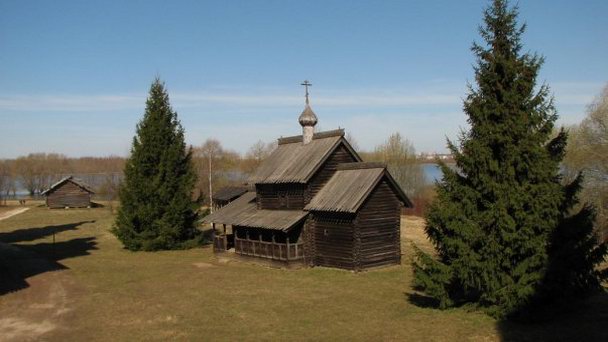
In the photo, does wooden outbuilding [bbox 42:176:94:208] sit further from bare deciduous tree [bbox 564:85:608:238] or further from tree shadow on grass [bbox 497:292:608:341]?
tree shadow on grass [bbox 497:292:608:341]

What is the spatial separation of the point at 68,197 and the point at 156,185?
134ft

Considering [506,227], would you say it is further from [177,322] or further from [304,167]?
[304,167]

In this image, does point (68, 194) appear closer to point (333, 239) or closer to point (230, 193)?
point (230, 193)

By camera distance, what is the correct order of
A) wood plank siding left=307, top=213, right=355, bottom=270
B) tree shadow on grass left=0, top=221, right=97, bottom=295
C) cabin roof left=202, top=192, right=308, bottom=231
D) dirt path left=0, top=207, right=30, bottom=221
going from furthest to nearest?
dirt path left=0, top=207, right=30, bottom=221 < cabin roof left=202, top=192, right=308, bottom=231 < wood plank siding left=307, top=213, right=355, bottom=270 < tree shadow on grass left=0, top=221, right=97, bottom=295

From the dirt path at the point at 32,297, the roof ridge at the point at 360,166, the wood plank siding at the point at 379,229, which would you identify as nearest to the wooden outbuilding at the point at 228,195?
the dirt path at the point at 32,297

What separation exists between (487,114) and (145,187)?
88.6ft

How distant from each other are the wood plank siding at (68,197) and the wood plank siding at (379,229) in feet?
185

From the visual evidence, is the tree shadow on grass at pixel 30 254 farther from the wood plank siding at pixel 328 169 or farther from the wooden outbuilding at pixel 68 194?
the wooden outbuilding at pixel 68 194

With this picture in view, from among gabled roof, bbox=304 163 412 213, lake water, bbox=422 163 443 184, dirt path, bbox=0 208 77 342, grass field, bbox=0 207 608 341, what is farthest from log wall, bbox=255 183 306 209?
dirt path, bbox=0 208 77 342

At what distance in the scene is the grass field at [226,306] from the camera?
15.5 metres

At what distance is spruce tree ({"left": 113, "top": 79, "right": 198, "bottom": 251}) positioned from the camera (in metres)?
36.5

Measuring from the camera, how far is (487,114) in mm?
15859

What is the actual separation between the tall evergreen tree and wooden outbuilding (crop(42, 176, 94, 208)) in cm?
6496

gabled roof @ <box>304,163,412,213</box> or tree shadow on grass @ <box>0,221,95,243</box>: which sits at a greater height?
gabled roof @ <box>304,163,412,213</box>
